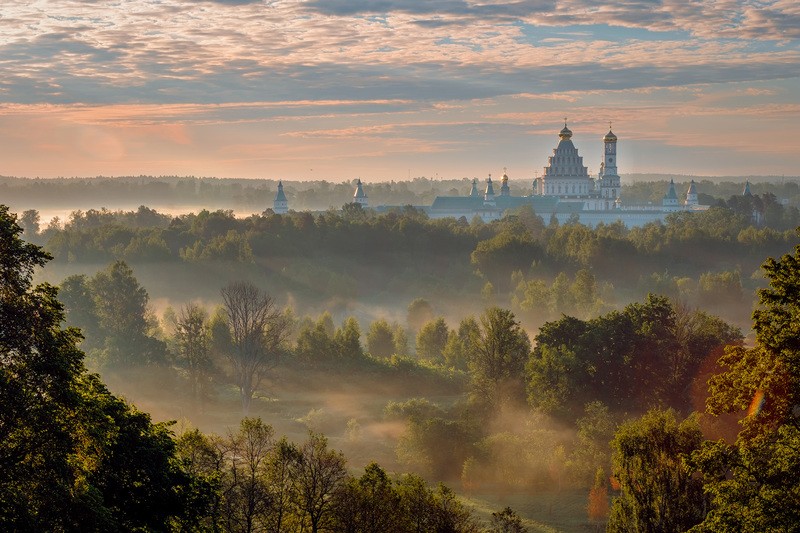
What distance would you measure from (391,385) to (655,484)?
35.5m

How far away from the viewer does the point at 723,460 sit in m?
18.1

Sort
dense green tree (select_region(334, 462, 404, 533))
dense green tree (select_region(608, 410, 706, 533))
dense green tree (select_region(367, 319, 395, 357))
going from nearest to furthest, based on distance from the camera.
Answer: dense green tree (select_region(334, 462, 404, 533))
dense green tree (select_region(608, 410, 706, 533))
dense green tree (select_region(367, 319, 395, 357))

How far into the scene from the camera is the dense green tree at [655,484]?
2548cm

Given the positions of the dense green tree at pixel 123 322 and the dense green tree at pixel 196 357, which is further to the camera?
the dense green tree at pixel 123 322

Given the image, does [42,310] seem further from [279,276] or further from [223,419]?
[279,276]

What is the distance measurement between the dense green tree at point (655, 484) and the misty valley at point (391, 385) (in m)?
0.06

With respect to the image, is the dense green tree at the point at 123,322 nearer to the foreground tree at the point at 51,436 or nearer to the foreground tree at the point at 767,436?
the foreground tree at the point at 51,436

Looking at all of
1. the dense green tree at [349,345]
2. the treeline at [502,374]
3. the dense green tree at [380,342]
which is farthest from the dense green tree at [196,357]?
the dense green tree at [380,342]

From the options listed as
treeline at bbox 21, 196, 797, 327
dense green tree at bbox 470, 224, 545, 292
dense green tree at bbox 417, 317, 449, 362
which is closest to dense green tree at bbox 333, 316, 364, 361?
dense green tree at bbox 417, 317, 449, 362

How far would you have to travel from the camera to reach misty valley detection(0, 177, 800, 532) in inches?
669

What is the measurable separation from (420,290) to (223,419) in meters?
57.8

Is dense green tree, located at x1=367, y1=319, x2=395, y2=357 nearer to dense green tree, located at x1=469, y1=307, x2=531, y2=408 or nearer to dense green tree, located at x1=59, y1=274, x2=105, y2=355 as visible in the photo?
dense green tree, located at x1=59, y1=274, x2=105, y2=355

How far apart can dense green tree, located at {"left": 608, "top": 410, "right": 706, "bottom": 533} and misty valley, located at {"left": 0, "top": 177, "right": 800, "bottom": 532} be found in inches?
2.3

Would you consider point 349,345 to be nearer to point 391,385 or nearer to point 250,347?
point 391,385
